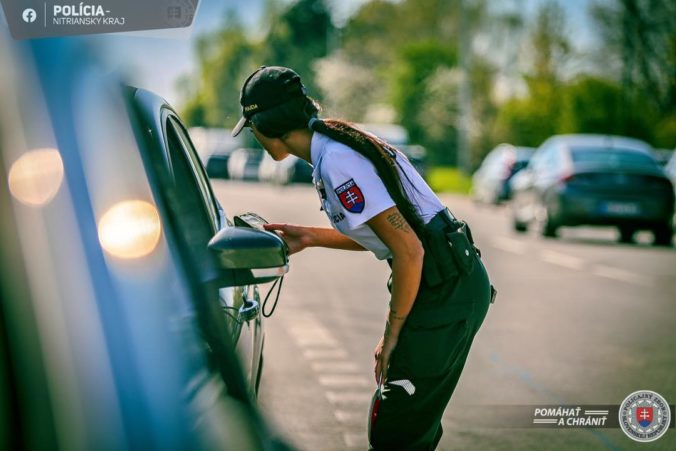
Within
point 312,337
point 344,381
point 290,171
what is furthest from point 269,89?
point 290,171

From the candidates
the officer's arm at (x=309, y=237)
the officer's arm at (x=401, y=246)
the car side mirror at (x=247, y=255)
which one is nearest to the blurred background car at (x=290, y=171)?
the officer's arm at (x=309, y=237)

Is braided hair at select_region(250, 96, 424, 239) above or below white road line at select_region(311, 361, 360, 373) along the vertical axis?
above

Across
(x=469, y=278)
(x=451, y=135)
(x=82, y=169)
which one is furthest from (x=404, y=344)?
(x=451, y=135)

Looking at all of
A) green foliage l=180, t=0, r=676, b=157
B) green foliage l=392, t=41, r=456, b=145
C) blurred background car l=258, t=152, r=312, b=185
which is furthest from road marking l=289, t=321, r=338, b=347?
green foliage l=392, t=41, r=456, b=145

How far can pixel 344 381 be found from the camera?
6422mm

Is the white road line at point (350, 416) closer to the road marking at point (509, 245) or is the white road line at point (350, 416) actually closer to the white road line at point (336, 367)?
the white road line at point (336, 367)

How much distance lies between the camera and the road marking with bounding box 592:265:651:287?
11961 mm

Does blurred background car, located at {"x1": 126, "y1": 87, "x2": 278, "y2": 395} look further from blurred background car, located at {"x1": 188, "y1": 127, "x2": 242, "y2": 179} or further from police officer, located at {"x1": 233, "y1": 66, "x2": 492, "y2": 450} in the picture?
blurred background car, located at {"x1": 188, "y1": 127, "x2": 242, "y2": 179}

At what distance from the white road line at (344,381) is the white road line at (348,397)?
21cm

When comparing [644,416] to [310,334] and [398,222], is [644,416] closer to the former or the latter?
[398,222]

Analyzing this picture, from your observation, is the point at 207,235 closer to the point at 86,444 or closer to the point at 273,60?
the point at 86,444

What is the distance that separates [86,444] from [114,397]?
9cm

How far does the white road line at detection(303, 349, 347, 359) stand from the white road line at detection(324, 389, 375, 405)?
1091 millimetres

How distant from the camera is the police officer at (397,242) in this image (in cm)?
298
